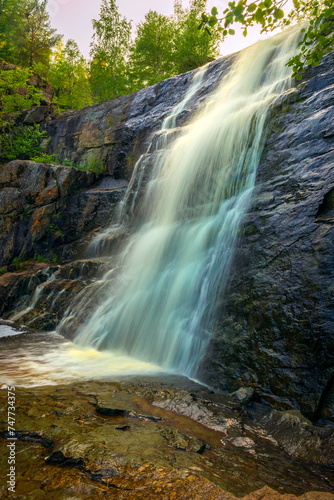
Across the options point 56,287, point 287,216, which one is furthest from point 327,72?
point 56,287

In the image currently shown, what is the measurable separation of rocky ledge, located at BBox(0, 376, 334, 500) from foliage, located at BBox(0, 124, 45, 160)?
1572 centimetres

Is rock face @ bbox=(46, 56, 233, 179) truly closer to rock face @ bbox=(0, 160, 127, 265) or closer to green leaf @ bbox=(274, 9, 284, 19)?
rock face @ bbox=(0, 160, 127, 265)

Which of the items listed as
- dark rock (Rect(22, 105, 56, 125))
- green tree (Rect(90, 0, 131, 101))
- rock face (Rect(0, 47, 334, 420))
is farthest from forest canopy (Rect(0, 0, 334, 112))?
rock face (Rect(0, 47, 334, 420))

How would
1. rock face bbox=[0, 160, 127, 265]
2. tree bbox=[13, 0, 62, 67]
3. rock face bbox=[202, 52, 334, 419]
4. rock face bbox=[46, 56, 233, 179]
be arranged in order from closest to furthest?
rock face bbox=[202, 52, 334, 419], rock face bbox=[0, 160, 127, 265], rock face bbox=[46, 56, 233, 179], tree bbox=[13, 0, 62, 67]

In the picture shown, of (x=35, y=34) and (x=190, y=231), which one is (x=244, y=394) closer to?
(x=190, y=231)

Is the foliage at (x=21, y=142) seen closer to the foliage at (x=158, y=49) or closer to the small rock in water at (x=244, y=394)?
the foliage at (x=158, y=49)

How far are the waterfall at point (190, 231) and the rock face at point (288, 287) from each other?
42 cm

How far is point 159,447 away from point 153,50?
1128 inches

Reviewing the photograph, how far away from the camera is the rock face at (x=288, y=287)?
3.36 metres

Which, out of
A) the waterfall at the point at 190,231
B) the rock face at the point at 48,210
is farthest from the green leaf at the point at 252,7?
the rock face at the point at 48,210

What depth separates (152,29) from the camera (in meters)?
24.2

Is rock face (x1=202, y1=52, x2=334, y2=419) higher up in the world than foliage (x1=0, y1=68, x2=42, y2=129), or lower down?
lower down

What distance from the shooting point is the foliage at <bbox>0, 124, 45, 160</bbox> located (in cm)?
1589

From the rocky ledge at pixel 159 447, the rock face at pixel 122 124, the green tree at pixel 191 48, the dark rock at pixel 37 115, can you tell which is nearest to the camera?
the rocky ledge at pixel 159 447
